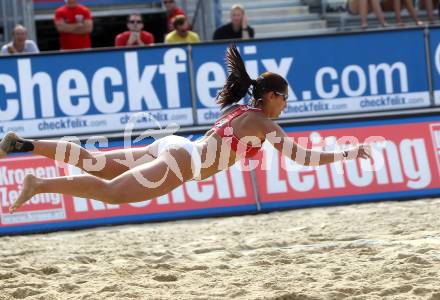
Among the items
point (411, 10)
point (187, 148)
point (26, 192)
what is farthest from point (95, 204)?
point (411, 10)

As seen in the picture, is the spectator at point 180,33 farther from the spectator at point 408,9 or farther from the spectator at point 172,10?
the spectator at point 408,9

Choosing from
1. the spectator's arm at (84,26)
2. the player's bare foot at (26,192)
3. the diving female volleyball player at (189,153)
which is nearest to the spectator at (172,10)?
the spectator's arm at (84,26)

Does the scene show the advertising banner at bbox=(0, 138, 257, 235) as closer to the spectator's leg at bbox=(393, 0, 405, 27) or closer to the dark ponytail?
the dark ponytail

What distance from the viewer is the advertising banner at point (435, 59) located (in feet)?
37.7

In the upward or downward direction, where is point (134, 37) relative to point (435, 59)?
upward

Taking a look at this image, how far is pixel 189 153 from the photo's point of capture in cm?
654

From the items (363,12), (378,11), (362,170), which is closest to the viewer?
(362,170)

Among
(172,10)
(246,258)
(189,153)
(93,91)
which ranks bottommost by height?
(246,258)

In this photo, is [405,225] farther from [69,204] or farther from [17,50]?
[17,50]

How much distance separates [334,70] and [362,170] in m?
1.38

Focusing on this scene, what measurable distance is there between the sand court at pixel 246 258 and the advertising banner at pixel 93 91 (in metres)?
1.40

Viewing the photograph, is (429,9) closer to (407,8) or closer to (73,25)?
(407,8)

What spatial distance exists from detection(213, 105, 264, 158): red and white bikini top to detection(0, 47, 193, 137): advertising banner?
164 inches

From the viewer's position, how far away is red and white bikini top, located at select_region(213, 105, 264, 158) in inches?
262
